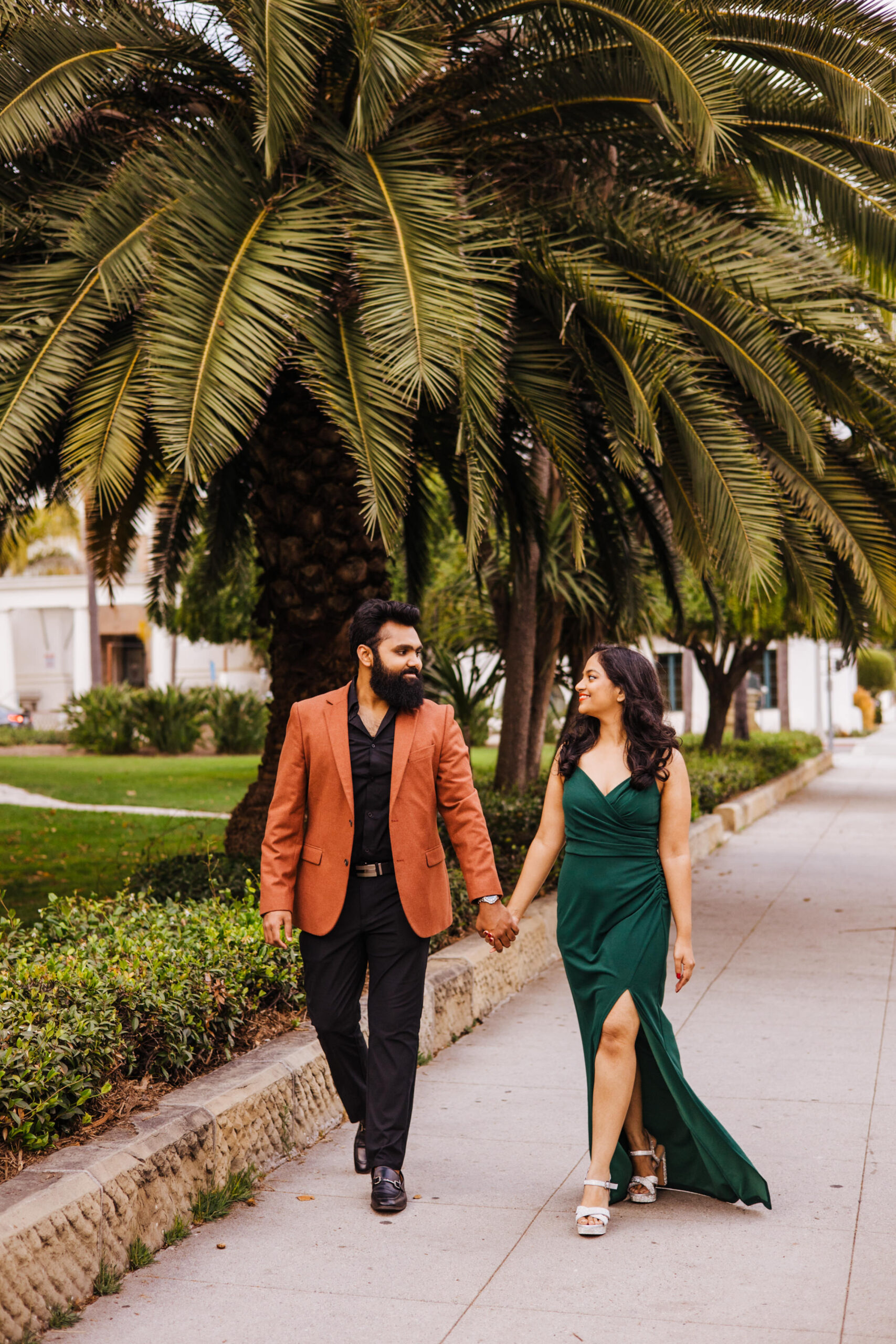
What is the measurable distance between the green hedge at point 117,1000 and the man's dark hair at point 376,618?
55.0 inches

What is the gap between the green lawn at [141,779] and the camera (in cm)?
1706

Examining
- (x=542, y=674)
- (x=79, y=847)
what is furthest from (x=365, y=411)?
(x=79, y=847)

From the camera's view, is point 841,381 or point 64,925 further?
point 841,381

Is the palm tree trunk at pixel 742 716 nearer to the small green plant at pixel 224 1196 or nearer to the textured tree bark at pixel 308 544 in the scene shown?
the textured tree bark at pixel 308 544

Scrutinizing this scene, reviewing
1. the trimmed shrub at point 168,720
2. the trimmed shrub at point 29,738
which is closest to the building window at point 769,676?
the trimmed shrub at point 168,720

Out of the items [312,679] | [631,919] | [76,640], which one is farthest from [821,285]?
[76,640]

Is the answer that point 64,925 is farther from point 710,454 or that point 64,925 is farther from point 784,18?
point 784,18

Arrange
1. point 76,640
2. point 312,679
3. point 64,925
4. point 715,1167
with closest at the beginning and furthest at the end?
point 715,1167
point 64,925
point 312,679
point 76,640

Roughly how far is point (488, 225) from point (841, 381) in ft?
8.85

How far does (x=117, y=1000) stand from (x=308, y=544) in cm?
407

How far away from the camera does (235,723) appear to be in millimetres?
26938

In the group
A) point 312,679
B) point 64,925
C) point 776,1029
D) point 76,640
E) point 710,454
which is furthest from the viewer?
point 76,640

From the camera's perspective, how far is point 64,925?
219 inches

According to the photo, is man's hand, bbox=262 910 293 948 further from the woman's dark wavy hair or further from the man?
the woman's dark wavy hair
